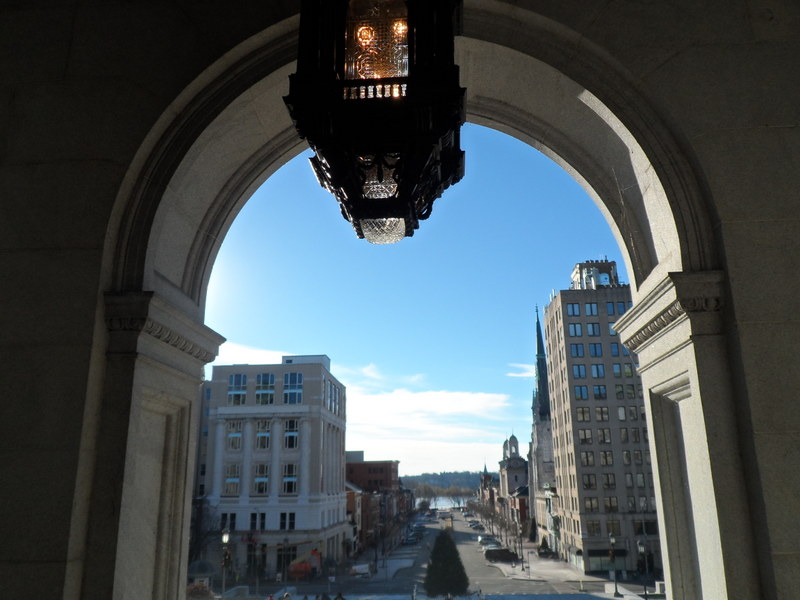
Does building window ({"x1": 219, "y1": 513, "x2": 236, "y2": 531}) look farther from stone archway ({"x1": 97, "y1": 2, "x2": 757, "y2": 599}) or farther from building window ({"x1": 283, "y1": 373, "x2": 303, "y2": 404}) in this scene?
stone archway ({"x1": 97, "y1": 2, "x2": 757, "y2": 599})

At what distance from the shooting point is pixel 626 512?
158ft

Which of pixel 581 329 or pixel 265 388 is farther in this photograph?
pixel 581 329

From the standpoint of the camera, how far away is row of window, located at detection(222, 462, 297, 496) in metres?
44.7

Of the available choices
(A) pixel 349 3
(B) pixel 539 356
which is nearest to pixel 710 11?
(A) pixel 349 3

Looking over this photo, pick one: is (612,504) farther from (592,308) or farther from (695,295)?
(695,295)

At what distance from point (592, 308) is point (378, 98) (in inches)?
2114

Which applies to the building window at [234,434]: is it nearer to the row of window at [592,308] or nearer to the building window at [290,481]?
the building window at [290,481]

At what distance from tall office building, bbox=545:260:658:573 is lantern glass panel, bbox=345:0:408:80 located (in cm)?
4955

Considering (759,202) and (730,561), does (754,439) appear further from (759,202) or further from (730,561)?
(759,202)

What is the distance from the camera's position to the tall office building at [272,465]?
43.6 meters

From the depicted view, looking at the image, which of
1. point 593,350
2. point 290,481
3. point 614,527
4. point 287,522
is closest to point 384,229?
point 290,481

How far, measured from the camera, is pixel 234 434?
46.4 metres

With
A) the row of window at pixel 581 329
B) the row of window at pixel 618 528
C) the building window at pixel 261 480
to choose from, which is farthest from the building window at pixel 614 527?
the building window at pixel 261 480

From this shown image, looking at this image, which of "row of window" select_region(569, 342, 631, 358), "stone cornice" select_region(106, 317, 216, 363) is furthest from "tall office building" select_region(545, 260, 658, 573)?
"stone cornice" select_region(106, 317, 216, 363)
